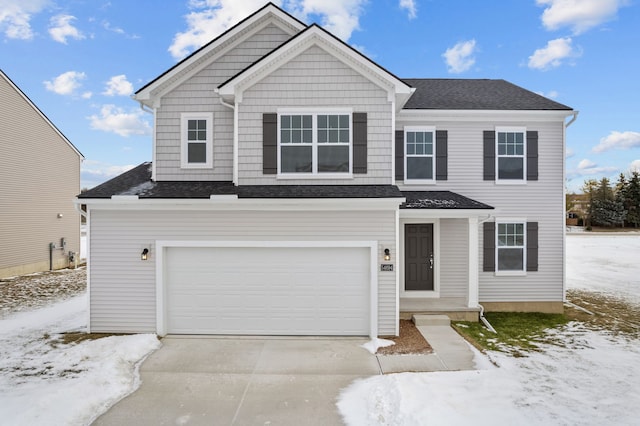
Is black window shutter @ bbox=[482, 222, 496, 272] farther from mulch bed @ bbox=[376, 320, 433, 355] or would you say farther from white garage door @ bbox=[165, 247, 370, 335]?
white garage door @ bbox=[165, 247, 370, 335]

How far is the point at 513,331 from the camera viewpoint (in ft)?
28.7

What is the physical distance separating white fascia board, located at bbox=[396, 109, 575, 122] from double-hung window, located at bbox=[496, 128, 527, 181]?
0.45 metres

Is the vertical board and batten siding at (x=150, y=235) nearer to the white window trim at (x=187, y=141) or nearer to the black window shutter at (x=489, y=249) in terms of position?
the white window trim at (x=187, y=141)

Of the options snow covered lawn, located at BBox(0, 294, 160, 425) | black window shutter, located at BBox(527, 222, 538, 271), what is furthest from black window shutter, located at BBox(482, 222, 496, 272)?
snow covered lawn, located at BBox(0, 294, 160, 425)

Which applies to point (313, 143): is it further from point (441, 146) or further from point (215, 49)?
point (441, 146)

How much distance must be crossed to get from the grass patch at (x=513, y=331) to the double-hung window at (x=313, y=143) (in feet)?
16.4

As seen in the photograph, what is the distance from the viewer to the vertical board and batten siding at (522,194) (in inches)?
421

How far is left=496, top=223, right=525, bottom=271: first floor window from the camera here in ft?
35.2

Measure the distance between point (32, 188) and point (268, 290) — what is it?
16.0m

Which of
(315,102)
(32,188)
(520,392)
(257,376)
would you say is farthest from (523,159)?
(32,188)

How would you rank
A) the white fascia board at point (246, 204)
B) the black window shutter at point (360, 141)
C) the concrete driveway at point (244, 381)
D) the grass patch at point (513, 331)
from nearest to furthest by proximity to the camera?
the concrete driveway at point (244, 381) < the grass patch at point (513, 331) < the white fascia board at point (246, 204) < the black window shutter at point (360, 141)

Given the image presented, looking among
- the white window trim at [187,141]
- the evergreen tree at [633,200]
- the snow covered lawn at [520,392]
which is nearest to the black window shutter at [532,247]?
the snow covered lawn at [520,392]

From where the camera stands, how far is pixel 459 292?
34.1 feet

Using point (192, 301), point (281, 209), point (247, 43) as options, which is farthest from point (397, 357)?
point (247, 43)
